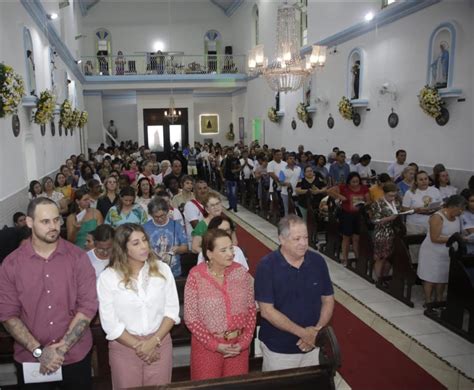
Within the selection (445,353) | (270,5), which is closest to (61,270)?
(445,353)

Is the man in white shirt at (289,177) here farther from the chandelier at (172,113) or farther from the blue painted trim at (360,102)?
the chandelier at (172,113)

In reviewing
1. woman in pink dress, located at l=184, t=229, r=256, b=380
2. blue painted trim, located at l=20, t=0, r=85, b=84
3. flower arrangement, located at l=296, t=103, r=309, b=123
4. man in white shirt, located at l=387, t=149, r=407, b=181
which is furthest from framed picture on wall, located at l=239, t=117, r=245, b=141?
woman in pink dress, located at l=184, t=229, r=256, b=380

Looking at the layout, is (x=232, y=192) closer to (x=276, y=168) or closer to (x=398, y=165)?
(x=276, y=168)

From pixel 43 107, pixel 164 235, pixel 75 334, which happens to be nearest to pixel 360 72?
pixel 43 107

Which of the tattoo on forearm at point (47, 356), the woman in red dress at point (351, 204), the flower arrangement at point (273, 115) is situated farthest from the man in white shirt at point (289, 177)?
the flower arrangement at point (273, 115)

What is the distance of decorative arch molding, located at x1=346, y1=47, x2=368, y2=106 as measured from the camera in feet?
39.4

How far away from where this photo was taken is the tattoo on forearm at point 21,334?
9.41ft

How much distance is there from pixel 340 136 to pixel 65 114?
7724mm

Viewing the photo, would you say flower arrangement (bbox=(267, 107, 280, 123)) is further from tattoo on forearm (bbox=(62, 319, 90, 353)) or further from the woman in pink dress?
tattoo on forearm (bbox=(62, 319, 90, 353))

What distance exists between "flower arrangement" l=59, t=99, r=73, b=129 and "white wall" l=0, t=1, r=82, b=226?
2.63ft

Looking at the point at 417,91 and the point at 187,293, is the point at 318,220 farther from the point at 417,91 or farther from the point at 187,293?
the point at 187,293

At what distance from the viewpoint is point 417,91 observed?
32.4 ft

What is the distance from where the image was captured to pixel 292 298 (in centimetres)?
318

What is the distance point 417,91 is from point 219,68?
15216mm
